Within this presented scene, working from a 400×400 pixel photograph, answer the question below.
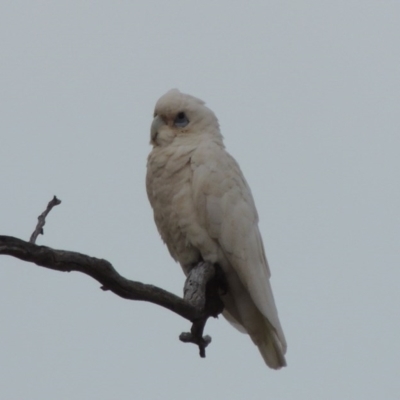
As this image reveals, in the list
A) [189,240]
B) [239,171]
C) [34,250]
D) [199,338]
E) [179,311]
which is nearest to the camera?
[34,250]

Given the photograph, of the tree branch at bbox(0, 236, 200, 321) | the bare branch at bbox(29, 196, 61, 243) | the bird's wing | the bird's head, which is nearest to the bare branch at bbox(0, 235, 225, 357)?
the tree branch at bbox(0, 236, 200, 321)

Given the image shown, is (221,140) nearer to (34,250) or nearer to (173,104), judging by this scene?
(173,104)

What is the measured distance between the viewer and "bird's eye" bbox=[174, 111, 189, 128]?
18.2ft

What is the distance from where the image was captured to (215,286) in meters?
5.25

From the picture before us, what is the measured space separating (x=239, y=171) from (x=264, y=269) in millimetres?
716

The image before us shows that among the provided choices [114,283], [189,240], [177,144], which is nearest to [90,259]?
[114,283]

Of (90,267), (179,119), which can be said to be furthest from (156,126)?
(90,267)

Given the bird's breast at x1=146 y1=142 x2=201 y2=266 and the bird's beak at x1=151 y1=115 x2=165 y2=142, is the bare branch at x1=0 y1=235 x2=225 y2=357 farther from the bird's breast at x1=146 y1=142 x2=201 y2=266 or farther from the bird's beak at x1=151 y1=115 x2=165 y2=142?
the bird's beak at x1=151 y1=115 x2=165 y2=142

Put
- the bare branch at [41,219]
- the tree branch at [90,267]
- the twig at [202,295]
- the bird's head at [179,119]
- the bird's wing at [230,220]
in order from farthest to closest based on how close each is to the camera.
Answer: the bird's head at [179,119], the bird's wing at [230,220], the twig at [202,295], the bare branch at [41,219], the tree branch at [90,267]

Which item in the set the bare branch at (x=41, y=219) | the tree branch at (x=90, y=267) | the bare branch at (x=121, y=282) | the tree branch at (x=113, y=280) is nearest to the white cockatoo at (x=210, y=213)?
the bare branch at (x=121, y=282)

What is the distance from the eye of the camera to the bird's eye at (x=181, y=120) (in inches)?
218

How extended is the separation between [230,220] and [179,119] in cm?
89

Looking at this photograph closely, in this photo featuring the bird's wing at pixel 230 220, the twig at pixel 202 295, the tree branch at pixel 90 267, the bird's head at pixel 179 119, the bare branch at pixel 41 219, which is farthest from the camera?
the bird's head at pixel 179 119

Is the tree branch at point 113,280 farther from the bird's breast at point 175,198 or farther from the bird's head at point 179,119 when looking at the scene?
the bird's head at point 179,119
